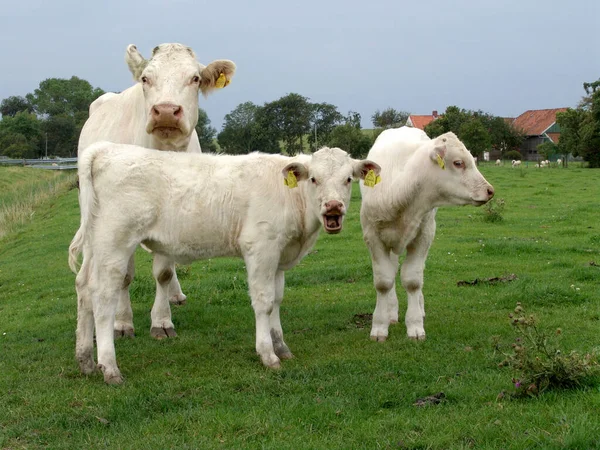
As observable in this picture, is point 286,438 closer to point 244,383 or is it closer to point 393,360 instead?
point 244,383

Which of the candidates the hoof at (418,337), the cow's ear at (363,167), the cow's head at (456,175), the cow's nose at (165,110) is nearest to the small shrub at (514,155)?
the cow's head at (456,175)

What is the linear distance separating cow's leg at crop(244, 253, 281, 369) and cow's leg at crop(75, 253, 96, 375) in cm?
169

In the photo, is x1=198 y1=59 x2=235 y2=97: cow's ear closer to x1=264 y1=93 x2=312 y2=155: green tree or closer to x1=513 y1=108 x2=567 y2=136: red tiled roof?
x1=264 y1=93 x2=312 y2=155: green tree

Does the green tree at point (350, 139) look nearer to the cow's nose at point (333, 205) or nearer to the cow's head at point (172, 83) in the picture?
the cow's head at point (172, 83)

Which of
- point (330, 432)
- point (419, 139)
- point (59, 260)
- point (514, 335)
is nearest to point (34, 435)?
point (330, 432)

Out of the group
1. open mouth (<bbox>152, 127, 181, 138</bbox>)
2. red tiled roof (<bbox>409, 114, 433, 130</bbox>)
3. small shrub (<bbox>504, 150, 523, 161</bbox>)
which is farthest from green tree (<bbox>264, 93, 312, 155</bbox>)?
red tiled roof (<bbox>409, 114, 433, 130</bbox>)

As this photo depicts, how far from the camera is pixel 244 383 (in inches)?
250

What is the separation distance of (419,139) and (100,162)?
13.3 feet

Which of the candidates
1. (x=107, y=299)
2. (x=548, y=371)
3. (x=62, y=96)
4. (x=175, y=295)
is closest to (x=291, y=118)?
(x=175, y=295)

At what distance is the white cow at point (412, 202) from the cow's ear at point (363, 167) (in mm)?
841

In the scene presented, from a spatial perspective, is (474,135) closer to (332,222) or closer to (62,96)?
(332,222)

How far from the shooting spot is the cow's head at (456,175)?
24.6ft

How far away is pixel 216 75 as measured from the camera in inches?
334

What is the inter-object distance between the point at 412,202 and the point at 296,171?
65.8 inches
